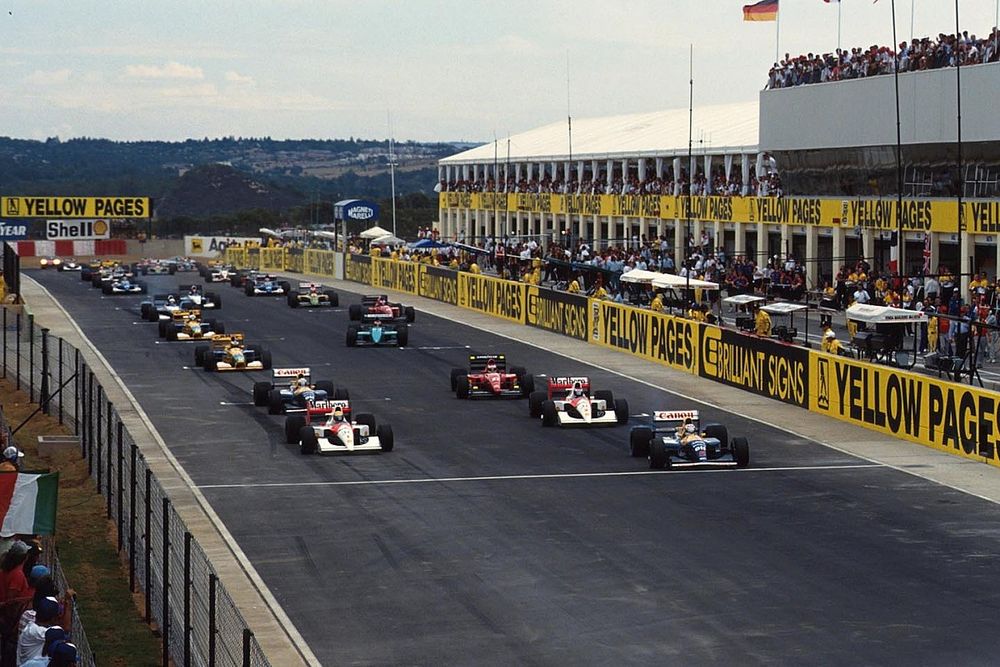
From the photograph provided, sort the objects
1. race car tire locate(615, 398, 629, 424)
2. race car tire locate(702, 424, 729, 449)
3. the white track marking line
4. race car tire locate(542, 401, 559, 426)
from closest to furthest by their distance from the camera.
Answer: the white track marking line, race car tire locate(702, 424, 729, 449), race car tire locate(542, 401, 559, 426), race car tire locate(615, 398, 629, 424)

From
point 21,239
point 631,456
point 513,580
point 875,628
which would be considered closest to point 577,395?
point 631,456

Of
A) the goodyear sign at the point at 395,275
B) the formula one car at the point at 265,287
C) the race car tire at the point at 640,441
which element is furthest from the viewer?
the goodyear sign at the point at 395,275

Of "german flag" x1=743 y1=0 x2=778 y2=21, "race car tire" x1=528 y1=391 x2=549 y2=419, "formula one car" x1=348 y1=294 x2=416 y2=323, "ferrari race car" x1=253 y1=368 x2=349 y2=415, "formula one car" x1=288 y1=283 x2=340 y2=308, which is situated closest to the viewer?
"ferrari race car" x1=253 y1=368 x2=349 y2=415

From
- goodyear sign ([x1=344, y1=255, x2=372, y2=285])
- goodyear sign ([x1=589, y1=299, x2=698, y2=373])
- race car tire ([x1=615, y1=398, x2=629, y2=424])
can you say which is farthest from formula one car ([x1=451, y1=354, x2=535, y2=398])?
goodyear sign ([x1=344, y1=255, x2=372, y2=285])

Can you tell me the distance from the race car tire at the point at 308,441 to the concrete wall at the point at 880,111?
27472mm

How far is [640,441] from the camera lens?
26906mm

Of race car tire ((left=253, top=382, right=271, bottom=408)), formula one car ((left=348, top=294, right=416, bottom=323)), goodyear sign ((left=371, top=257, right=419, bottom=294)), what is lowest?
race car tire ((left=253, top=382, right=271, bottom=408))

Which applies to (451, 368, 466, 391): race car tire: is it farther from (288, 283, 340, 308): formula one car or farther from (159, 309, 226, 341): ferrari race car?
(288, 283, 340, 308): formula one car

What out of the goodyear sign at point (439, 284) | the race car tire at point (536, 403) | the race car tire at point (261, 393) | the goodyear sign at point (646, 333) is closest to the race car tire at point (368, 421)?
the race car tire at point (536, 403)

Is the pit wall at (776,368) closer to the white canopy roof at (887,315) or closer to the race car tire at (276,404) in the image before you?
the white canopy roof at (887,315)

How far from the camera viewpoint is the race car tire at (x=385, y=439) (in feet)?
89.9

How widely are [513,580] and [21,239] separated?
91.1 metres

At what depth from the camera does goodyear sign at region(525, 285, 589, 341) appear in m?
47.2

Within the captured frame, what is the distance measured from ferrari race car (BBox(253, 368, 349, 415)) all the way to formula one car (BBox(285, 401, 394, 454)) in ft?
5.34
